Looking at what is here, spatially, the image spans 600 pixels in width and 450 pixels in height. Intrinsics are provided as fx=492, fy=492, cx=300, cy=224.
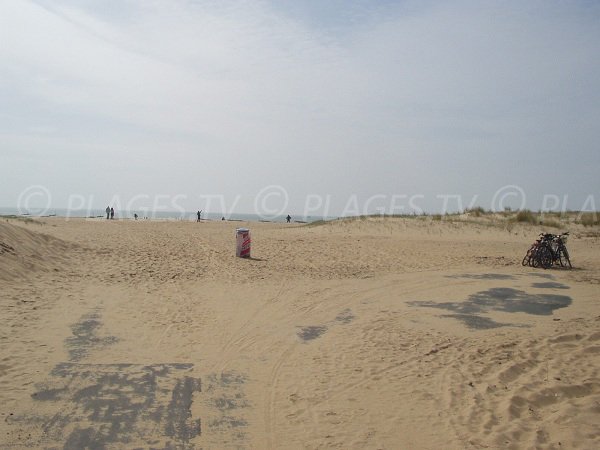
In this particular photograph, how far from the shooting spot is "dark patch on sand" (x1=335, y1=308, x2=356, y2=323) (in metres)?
8.97

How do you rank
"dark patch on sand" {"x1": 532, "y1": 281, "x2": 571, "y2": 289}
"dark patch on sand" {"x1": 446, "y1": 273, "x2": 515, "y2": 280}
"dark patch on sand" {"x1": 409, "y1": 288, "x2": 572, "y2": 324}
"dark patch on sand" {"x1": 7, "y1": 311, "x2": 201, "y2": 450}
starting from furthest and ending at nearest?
"dark patch on sand" {"x1": 446, "y1": 273, "x2": 515, "y2": 280}
"dark patch on sand" {"x1": 532, "y1": 281, "x2": 571, "y2": 289}
"dark patch on sand" {"x1": 409, "y1": 288, "x2": 572, "y2": 324}
"dark patch on sand" {"x1": 7, "y1": 311, "x2": 201, "y2": 450}

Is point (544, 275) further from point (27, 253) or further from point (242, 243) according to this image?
point (27, 253)

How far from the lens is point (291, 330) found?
8.30 metres

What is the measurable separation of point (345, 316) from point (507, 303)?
11.4 feet

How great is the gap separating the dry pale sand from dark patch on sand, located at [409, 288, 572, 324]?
58mm

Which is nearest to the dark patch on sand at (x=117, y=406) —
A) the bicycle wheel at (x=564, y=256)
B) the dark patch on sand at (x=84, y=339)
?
the dark patch on sand at (x=84, y=339)

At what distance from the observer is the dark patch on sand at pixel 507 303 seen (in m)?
9.52

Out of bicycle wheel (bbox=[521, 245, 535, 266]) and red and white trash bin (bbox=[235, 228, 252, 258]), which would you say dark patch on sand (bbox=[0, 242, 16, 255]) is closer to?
red and white trash bin (bbox=[235, 228, 252, 258])

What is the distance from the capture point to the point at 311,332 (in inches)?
323

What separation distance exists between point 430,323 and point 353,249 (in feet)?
37.0

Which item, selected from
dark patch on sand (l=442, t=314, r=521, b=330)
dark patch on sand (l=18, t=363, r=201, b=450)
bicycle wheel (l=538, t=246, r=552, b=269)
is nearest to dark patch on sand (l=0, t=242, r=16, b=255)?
dark patch on sand (l=18, t=363, r=201, b=450)

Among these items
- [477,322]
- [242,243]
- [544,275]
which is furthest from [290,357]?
[242,243]

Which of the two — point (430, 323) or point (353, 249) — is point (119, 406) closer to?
point (430, 323)

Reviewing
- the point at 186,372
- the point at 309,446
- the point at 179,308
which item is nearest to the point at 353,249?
the point at 179,308
